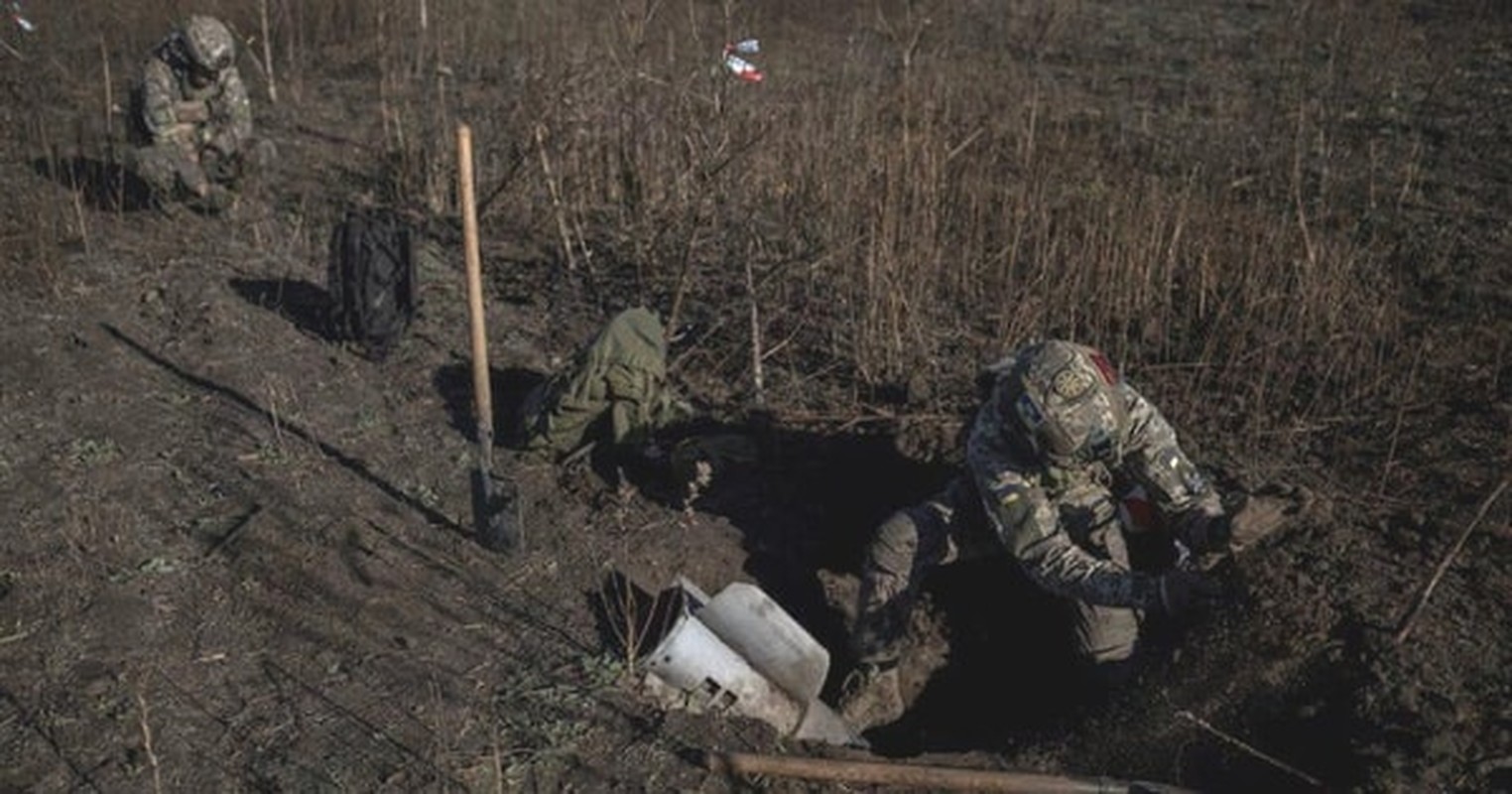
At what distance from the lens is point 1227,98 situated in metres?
9.70

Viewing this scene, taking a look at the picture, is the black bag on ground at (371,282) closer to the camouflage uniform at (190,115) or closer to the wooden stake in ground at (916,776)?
the camouflage uniform at (190,115)

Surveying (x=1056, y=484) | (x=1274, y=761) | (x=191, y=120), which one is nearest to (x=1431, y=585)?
(x=1274, y=761)

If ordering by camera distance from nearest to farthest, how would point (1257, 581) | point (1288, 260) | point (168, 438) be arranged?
1. point (1257, 581)
2. point (168, 438)
3. point (1288, 260)

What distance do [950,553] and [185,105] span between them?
5.63 meters

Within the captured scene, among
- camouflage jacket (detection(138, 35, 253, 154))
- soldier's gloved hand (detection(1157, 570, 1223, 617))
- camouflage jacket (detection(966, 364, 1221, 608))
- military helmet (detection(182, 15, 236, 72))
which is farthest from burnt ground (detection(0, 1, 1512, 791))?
military helmet (detection(182, 15, 236, 72))

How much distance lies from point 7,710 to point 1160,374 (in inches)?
180

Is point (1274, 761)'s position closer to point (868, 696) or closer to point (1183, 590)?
point (1183, 590)

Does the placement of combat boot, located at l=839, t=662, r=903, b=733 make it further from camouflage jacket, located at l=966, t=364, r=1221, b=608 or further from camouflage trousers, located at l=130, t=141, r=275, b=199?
camouflage trousers, located at l=130, t=141, r=275, b=199

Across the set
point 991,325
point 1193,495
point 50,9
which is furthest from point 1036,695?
point 50,9

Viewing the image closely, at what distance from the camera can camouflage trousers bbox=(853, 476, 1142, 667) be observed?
4016 millimetres

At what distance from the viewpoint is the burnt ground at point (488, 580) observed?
336 cm

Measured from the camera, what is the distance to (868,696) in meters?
4.14

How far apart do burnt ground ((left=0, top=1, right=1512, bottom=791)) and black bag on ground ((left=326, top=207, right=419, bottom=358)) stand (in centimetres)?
12

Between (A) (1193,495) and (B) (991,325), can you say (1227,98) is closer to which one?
(B) (991,325)
